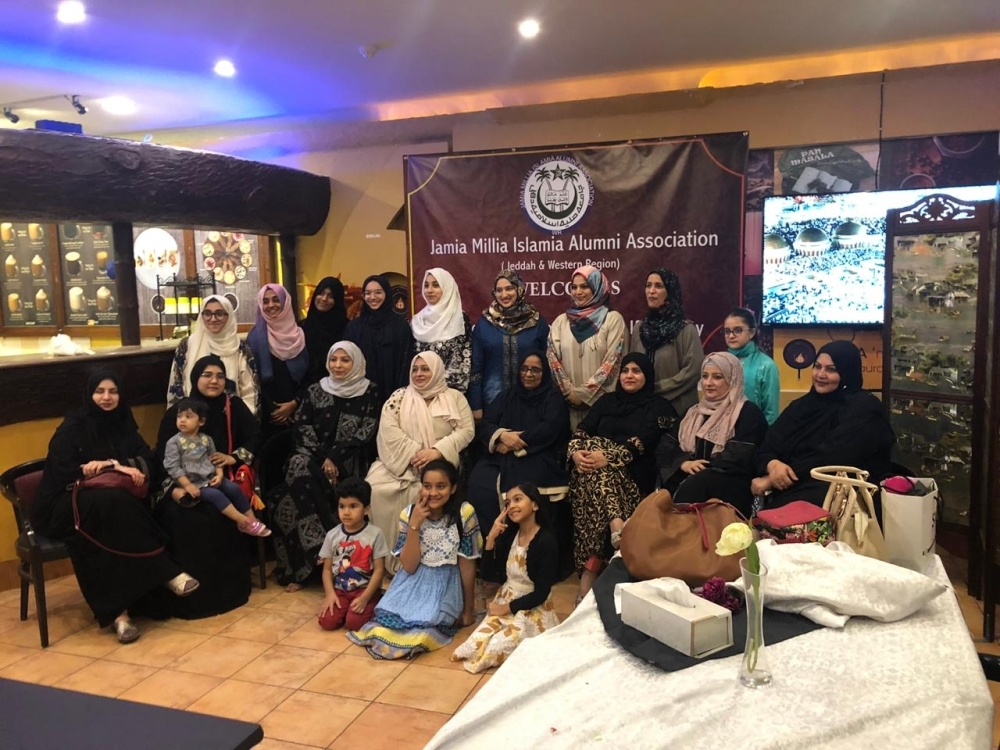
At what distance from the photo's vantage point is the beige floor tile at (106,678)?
273 cm

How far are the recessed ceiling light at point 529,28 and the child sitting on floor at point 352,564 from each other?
8.33 feet

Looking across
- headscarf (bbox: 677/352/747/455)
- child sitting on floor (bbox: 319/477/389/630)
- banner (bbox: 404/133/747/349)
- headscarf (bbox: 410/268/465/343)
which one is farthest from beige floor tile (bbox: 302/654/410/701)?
banner (bbox: 404/133/747/349)

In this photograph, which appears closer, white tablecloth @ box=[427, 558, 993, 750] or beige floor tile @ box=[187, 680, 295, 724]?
white tablecloth @ box=[427, 558, 993, 750]

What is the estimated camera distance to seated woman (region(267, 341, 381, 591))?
3.66 metres

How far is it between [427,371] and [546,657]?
234cm

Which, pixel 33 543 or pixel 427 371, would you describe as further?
pixel 427 371

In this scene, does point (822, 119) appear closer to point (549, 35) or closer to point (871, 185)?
point (871, 185)

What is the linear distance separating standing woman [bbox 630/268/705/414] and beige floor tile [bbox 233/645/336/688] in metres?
1.97

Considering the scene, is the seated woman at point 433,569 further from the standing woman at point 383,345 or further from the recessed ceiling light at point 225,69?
the recessed ceiling light at point 225,69

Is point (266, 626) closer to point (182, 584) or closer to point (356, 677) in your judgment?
point (182, 584)

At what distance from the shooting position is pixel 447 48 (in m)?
4.42

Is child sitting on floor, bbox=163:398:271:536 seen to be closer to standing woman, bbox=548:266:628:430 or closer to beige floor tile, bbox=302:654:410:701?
beige floor tile, bbox=302:654:410:701

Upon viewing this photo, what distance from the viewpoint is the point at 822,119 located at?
4.71 meters

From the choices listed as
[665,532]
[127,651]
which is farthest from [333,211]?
[665,532]
